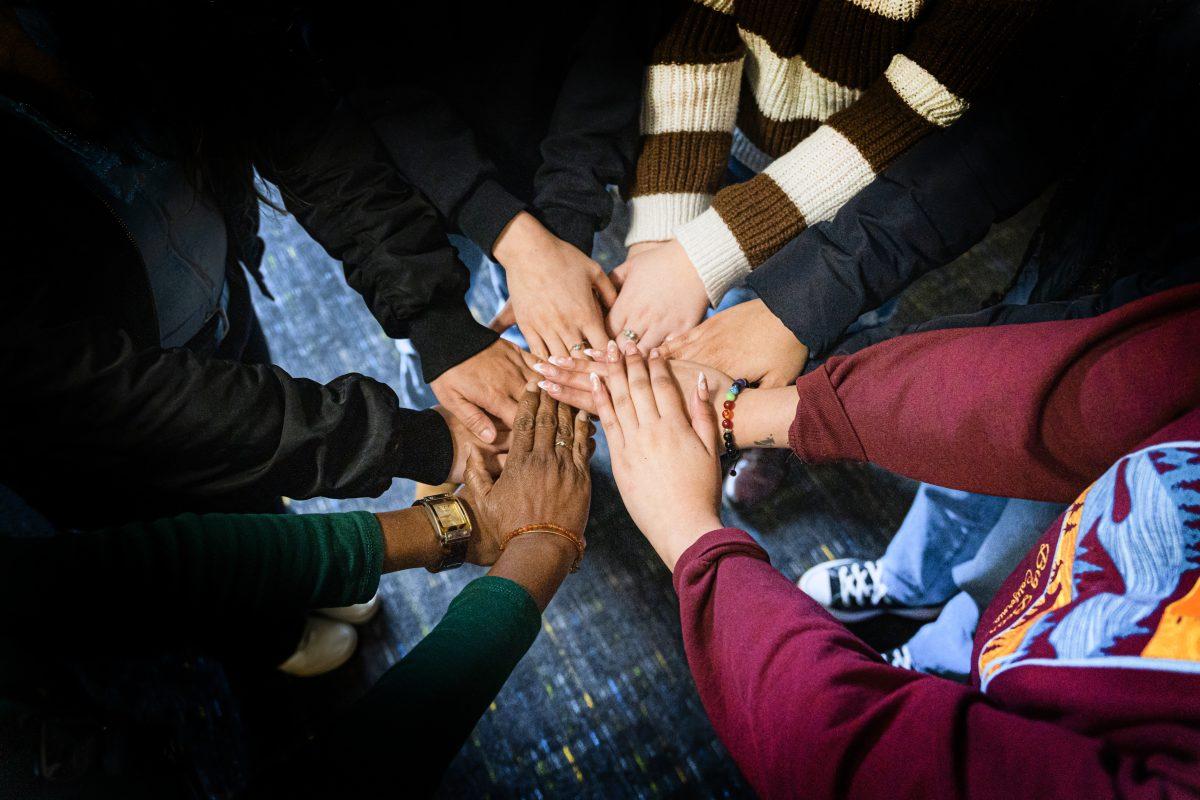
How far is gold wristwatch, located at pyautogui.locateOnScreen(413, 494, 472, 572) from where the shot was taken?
597 millimetres

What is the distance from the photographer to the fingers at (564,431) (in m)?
0.69

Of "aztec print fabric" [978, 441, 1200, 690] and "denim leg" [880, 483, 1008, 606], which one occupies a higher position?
"aztec print fabric" [978, 441, 1200, 690]

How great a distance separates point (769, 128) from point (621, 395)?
0.42 metres

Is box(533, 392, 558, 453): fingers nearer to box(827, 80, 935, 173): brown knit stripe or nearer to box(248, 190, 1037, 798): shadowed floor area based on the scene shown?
box(248, 190, 1037, 798): shadowed floor area

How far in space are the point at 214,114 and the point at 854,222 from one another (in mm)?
617

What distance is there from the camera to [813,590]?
3.43 feet

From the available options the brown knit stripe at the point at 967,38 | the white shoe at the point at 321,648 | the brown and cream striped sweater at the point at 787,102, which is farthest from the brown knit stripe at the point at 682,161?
the white shoe at the point at 321,648

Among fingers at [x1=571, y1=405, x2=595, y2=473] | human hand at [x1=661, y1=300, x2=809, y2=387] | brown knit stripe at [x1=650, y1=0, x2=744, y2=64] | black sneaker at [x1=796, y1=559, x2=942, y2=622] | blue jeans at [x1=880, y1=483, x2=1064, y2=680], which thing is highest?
brown knit stripe at [x1=650, y1=0, x2=744, y2=64]

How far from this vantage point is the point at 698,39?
722 mm

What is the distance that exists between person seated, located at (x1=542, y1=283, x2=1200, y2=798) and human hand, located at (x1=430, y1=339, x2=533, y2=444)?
152 millimetres

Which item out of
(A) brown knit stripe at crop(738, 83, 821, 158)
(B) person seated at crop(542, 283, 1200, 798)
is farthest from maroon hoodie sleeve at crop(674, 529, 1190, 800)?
(A) brown knit stripe at crop(738, 83, 821, 158)

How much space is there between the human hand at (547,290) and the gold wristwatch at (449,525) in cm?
25

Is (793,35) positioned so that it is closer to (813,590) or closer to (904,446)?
(904,446)

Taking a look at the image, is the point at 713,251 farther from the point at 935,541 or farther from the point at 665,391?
the point at 935,541
